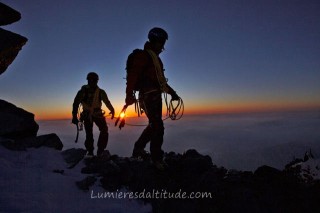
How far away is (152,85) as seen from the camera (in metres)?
6.75

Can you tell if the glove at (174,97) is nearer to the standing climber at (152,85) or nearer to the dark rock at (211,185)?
the standing climber at (152,85)

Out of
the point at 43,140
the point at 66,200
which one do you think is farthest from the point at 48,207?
the point at 43,140

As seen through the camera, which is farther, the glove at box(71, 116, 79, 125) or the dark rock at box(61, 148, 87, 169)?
the glove at box(71, 116, 79, 125)

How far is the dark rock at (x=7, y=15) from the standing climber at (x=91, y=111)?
3.74 metres

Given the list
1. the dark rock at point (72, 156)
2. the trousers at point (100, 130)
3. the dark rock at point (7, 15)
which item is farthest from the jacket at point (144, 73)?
the dark rock at point (7, 15)

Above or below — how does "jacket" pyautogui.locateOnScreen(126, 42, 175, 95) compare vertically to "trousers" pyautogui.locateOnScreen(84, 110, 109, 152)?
above

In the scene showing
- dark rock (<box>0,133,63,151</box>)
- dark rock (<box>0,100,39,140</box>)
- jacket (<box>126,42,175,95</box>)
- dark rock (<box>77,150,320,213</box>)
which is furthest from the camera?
dark rock (<box>0,100,39,140</box>)

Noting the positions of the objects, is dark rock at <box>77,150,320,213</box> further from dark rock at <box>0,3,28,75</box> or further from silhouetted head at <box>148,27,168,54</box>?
dark rock at <box>0,3,28,75</box>

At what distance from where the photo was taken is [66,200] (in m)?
5.52

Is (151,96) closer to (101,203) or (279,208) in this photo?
(101,203)

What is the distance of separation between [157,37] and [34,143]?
5.09 metres

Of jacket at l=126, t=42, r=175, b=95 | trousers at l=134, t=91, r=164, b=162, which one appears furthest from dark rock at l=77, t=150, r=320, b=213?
jacket at l=126, t=42, r=175, b=95

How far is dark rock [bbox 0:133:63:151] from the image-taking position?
8133 millimetres

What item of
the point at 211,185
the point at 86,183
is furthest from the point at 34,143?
the point at 211,185
